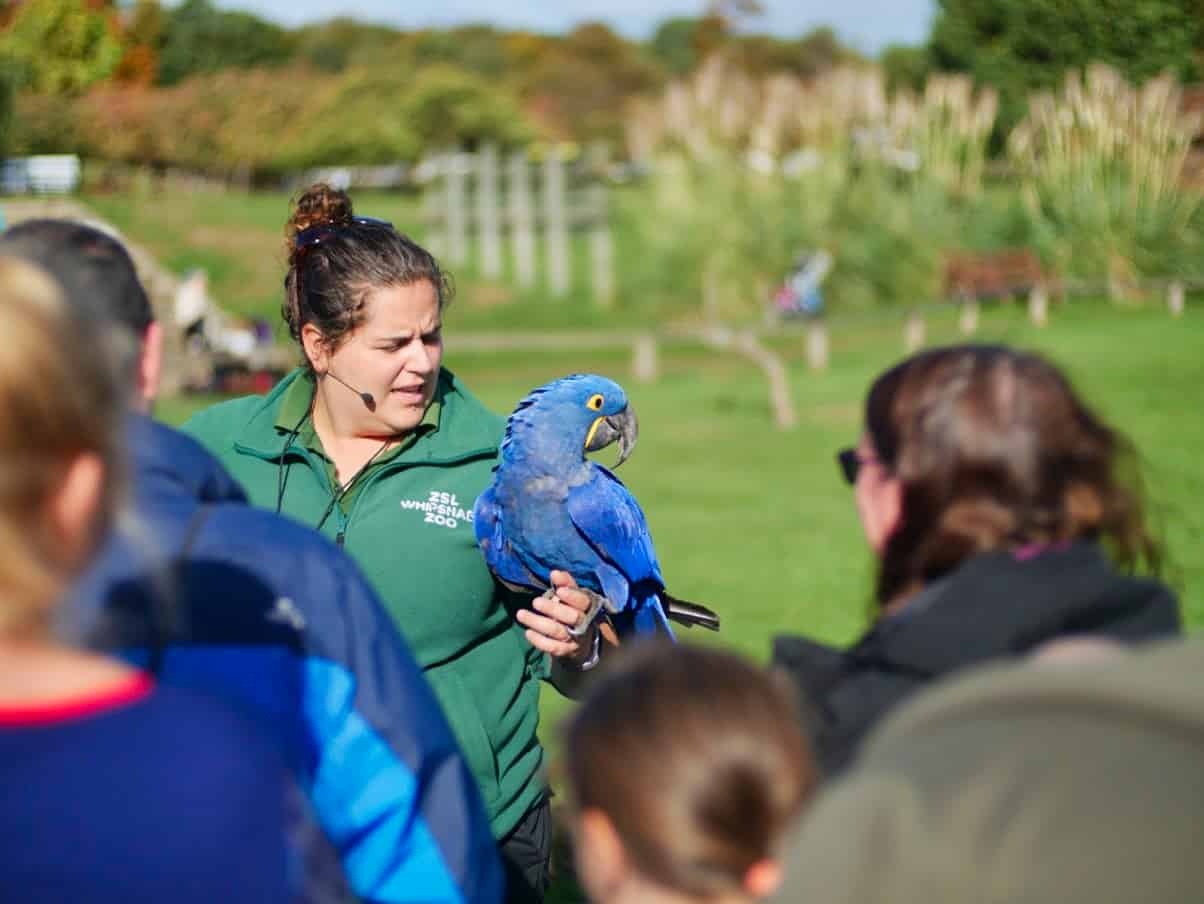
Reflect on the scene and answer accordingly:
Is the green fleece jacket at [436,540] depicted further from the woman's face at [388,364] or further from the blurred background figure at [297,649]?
the blurred background figure at [297,649]

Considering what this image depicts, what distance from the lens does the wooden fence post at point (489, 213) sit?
1105 inches

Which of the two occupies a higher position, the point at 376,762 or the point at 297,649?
the point at 297,649

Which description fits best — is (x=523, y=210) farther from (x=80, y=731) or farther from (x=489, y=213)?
(x=80, y=731)

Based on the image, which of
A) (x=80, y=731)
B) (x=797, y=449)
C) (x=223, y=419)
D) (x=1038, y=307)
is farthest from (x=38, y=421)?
(x=1038, y=307)

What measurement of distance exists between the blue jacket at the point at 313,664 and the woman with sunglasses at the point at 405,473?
3.70 ft

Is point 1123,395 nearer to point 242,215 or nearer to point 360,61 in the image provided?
point 242,215

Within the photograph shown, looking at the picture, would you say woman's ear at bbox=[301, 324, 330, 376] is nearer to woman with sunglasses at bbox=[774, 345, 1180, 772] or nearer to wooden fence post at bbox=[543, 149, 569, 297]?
woman with sunglasses at bbox=[774, 345, 1180, 772]

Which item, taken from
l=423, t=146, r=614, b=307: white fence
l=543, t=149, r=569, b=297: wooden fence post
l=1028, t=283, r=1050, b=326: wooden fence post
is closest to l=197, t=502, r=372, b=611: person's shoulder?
l=1028, t=283, r=1050, b=326: wooden fence post

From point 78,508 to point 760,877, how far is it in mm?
811

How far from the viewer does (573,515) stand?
10.7 feet

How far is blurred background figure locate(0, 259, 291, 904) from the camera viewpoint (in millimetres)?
1257

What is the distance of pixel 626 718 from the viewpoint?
4.90 feet

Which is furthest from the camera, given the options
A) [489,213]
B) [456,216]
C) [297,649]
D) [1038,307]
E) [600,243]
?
[456,216]

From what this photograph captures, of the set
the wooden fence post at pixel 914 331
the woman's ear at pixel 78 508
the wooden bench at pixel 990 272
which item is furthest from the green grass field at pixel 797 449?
the woman's ear at pixel 78 508
